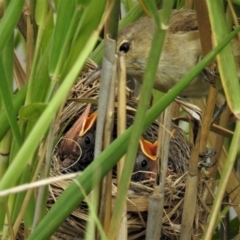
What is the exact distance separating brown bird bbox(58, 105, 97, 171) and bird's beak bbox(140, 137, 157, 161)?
Answer: 170mm

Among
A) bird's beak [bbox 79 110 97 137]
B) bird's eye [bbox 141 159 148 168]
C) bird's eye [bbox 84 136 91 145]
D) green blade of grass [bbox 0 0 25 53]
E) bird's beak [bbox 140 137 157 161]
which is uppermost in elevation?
green blade of grass [bbox 0 0 25 53]

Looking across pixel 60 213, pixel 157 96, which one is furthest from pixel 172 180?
pixel 60 213

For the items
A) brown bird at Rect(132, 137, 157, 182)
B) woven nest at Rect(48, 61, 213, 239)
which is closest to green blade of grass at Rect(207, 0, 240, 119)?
woven nest at Rect(48, 61, 213, 239)

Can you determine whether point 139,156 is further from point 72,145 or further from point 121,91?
point 121,91

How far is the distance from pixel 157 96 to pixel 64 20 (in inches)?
35.2

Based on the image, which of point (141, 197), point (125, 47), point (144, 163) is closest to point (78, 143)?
point (144, 163)

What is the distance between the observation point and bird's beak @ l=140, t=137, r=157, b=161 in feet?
6.29

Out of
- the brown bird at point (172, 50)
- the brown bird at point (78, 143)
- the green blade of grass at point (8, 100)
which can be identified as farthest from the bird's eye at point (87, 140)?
the green blade of grass at point (8, 100)

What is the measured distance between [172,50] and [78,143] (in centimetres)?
43

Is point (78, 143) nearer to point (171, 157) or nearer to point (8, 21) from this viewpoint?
point (171, 157)

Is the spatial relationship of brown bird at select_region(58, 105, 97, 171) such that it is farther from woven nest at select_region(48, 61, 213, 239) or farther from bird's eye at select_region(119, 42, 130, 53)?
bird's eye at select_region(119, 42, 130, 53)

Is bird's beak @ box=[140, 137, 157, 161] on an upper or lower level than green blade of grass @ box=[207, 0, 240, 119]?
lower

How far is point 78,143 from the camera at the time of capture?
76.8 inches

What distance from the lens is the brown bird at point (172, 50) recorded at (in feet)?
5.59
